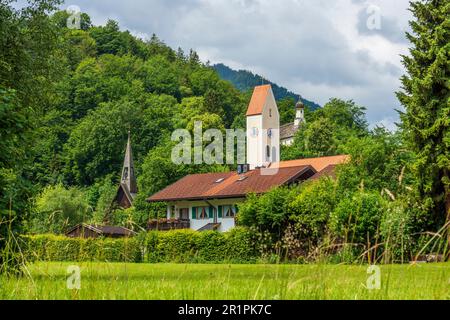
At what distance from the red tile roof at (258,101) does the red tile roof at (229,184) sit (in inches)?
645

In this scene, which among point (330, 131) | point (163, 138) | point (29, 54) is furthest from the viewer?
point (163, 138)

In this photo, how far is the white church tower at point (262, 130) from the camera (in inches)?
2726

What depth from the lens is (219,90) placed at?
3935 inches

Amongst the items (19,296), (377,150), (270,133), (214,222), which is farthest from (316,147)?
(19,296)

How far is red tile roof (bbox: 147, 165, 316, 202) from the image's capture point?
156 feet

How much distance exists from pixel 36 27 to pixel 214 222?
30.6 meters

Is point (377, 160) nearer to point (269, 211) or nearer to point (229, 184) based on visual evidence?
point (269, 211)

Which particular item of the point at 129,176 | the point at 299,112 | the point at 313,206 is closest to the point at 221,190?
the point at 313,206

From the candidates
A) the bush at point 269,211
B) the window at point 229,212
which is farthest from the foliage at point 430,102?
the window at point 229,212

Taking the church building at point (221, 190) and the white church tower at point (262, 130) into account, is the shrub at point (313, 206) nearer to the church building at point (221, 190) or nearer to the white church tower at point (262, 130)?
the church building at point (221, 190)

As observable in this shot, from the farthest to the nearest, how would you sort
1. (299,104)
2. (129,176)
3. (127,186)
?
(299,104)
(129,176)
(127,186)

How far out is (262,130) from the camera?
7062 cm

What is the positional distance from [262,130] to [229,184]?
→ 19908 mm
